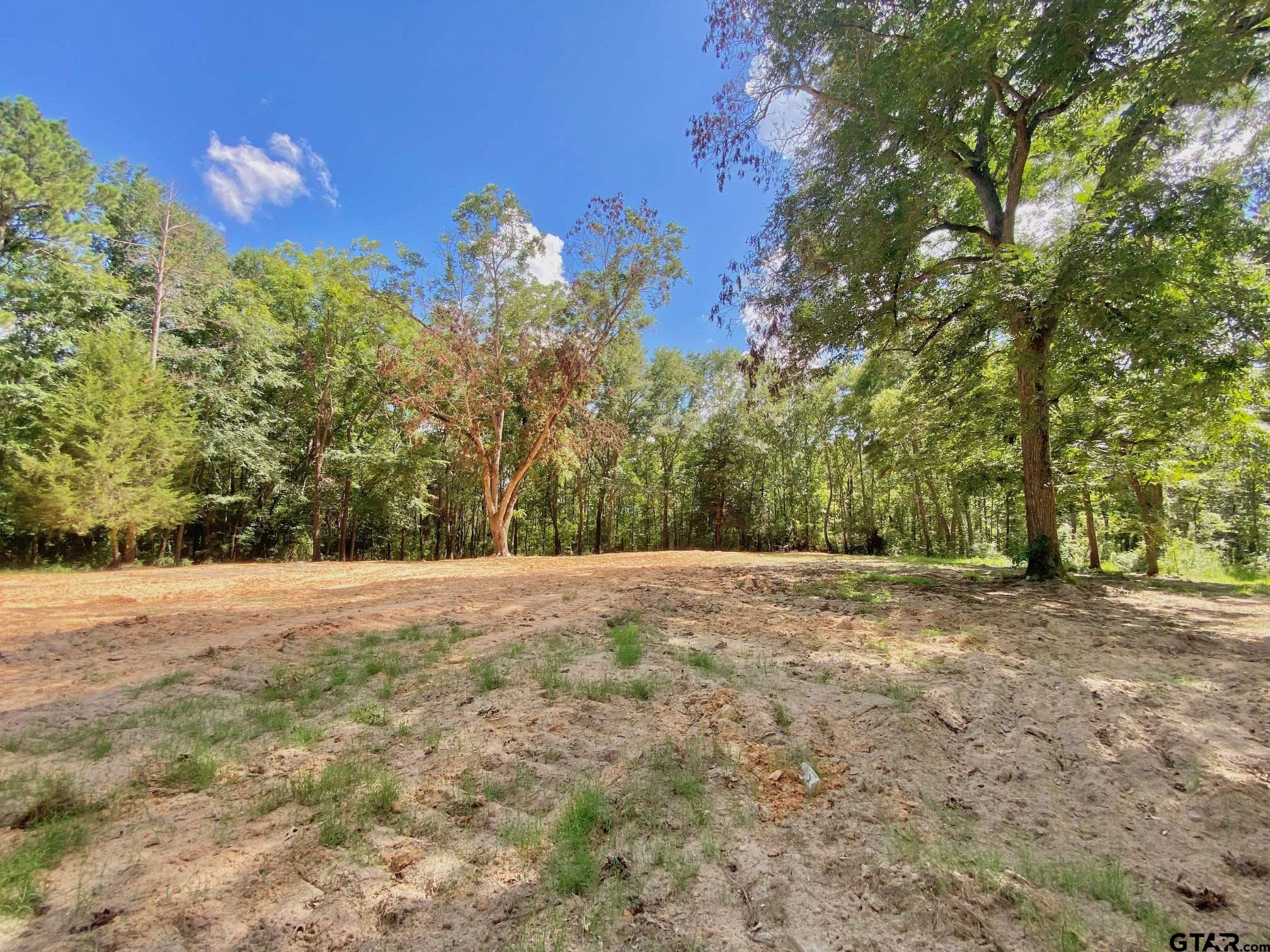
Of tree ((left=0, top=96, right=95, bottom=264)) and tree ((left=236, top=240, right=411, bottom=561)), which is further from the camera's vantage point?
tree ((left=236, top=240, right=411, bottom=561))

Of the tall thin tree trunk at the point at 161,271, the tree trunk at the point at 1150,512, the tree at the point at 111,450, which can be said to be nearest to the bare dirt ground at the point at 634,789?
the tree trunk at the point at 1150,512

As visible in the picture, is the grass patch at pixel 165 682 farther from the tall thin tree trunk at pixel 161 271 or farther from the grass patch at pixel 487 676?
the tall thin tree trunk at pixel 161 271

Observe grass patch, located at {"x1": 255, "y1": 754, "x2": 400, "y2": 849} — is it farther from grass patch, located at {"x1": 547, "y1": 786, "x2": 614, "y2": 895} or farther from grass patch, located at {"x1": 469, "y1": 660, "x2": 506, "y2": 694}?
grass patch, located at {"x1": 469, "y1": 660, "x2": 506, "y2": 694}

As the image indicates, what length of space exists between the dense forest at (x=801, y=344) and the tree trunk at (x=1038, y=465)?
2.0 inches

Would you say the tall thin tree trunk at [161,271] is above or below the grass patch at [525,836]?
above

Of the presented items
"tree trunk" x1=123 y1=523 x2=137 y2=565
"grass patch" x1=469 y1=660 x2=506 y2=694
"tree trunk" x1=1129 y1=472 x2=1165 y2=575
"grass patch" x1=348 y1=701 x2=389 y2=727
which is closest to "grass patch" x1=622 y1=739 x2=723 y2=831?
"grass patch" x1=469 y1=660 x2=506 y2=694

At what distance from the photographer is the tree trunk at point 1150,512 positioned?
36.6 feet

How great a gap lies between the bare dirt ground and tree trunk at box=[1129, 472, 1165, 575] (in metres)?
8.25

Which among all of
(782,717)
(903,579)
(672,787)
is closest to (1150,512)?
(903,579)

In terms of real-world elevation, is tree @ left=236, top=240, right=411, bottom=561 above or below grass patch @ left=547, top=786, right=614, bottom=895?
above

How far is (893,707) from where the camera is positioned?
3.26 meters

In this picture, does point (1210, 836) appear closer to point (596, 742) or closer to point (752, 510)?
point (596, 742)

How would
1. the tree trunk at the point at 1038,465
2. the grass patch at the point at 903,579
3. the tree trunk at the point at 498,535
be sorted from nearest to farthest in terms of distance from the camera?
the tree trunk at the point at 1038,465, the grass patch at the point at 903,579, the tree trunk at the point at 498,535

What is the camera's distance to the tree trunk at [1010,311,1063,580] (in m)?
8.03
